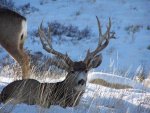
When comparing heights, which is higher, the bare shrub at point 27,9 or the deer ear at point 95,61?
the deer ear at point 95,61

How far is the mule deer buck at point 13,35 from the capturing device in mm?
9398

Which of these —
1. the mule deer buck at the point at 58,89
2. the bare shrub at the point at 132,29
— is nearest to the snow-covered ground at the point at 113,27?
the bare shrub at the point at 132,29

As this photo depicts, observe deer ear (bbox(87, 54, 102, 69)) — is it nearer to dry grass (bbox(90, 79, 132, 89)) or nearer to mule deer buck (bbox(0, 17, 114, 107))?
mule deer buck (bbox(0, 17, 114, 107))

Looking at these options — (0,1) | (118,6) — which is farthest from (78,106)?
(118,6)

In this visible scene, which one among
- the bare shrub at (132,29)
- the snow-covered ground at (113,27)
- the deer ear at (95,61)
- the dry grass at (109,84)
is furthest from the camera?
the bare shrub at (132,29)

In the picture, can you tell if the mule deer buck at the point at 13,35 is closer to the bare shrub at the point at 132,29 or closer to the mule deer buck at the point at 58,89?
the mule deer buck at the point at 58,89

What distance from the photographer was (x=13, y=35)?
379 inches

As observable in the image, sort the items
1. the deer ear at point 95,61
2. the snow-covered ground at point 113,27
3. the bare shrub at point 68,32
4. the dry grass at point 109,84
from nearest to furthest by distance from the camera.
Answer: the deer ear at point 95,61, the dry grass at point 109,84, the snow-covered ground at point 113,27, the bare shrub at point 68,32

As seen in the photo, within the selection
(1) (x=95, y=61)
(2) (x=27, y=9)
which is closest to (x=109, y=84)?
(1) (x=95, y=61)

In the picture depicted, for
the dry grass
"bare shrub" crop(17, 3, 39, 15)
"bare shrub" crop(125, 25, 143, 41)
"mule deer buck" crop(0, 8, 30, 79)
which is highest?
"mule deer buck" crop(0, 8, 30, 79)

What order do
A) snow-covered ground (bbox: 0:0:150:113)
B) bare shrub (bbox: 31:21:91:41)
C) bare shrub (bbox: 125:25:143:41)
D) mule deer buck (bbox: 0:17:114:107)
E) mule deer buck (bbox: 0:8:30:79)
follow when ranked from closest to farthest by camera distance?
mule deer buck (bbox: 0:17:114:107) → mule deer buck (bbox: 0:8:30:79) → snow-covered ground (bbox: 0:0:150:113) → bare shrub (bbox: 31:21:91:41) → bare shrub (bbox: 125:25:143:41)

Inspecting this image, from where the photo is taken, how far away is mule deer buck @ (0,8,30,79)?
30.8ft

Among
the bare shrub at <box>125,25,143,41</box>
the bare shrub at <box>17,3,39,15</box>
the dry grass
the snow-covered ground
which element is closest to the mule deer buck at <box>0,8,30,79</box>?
the snow-covered ground

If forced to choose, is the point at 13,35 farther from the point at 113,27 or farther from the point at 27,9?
the point at 27,9
